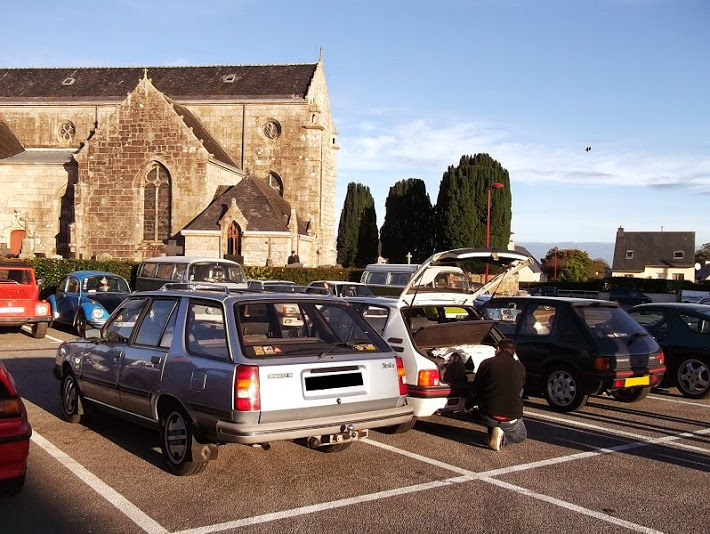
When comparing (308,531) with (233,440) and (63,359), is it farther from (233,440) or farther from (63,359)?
(63,359)

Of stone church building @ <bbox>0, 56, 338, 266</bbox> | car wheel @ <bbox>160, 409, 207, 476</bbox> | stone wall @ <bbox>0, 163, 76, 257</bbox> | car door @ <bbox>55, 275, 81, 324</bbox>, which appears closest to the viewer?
car wheel @ <bbox>160, 409, 207, 476</bbox>

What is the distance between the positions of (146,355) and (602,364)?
602 centimetres

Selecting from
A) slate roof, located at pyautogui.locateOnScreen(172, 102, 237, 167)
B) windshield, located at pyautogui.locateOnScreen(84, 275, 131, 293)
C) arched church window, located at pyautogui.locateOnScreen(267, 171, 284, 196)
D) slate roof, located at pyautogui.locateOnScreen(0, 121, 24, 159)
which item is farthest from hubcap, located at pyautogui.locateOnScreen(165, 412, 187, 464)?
slate roof, located at pyautogui.locateOnScreen(0, 121, 24, 159)

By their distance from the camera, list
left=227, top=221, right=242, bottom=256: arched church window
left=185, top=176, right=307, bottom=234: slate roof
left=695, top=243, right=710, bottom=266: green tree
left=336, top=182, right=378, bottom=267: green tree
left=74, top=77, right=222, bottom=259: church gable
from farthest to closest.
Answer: left=695, top=243, right=710, bottom=266: green tree, left=336, top=182, right=378, bottom=267: green tree, left=74, top=77, right=222, bottom=259: church gable, left=185, top=176, right=307, bottom=234: slate roof, left=227, top=221, right=242, bottom=256: arched church window

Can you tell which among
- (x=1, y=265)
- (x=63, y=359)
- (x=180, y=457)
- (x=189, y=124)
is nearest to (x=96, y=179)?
(x=189, y=124)

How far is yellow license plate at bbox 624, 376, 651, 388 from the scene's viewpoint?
1009 centimetres

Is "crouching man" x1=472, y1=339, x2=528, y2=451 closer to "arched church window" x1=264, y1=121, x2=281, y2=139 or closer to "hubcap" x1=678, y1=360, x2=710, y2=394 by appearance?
"hubcap" x1=678, y1=360, x2=710, y2=394

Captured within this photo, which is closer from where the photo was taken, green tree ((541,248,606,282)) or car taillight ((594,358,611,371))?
car taillight ((594,358,611,371))

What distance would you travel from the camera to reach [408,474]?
22.5 ft

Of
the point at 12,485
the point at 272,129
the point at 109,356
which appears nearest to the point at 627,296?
the point at 272,129

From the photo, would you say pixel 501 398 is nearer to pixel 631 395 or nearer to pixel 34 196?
pixel 631 395

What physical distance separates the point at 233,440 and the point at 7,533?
1704 millimetres

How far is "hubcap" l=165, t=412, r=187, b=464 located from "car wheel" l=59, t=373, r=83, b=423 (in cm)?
225

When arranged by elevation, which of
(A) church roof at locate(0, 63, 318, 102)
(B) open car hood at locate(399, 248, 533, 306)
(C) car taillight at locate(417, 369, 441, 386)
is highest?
(A) church roof at locate(0, 63, 318, 102)
